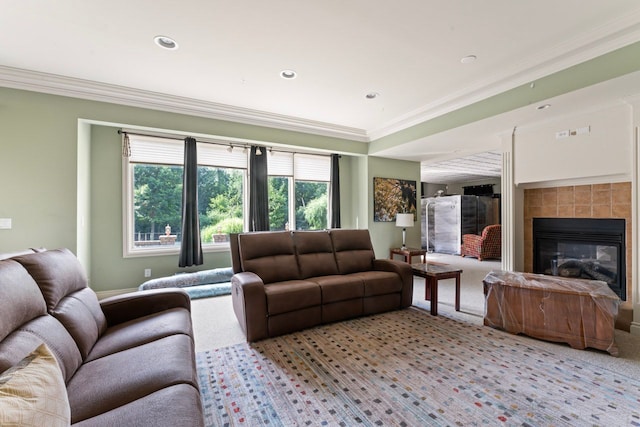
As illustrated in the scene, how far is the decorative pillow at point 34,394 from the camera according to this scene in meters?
0.68

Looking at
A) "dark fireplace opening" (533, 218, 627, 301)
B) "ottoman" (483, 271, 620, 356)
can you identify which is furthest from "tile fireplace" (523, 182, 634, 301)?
"ottoman" (483, 271, 620, 356)

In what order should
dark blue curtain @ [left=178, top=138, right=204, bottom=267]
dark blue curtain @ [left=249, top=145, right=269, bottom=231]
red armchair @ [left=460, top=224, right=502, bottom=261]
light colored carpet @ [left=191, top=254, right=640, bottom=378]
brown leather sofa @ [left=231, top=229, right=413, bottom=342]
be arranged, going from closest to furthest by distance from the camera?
light colored carpet @ [left=191, top=254, right=640, bottom=378] < brown leather sofa @ [left=231, top=229, right=413, bottom=342] < dark blue curtain @ [left=178, top=138, right=204, bottom=267] < dark blue curtain @ [left=249, top=145, right=269, bottom=231] < red armchair @ [left=460, top=224, right=502, bottom=261]

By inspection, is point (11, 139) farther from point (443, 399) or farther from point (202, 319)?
point (443, 399)

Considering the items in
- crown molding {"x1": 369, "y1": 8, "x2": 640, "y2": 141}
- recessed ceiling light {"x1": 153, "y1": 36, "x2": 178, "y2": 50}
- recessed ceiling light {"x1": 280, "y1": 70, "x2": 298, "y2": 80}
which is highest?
recessed ceiling light {"x1": 280, "y1": 70, "x2": 298, "y2": 80}

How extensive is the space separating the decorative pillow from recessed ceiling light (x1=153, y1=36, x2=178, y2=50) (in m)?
2.73

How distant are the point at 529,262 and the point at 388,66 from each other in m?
3.52

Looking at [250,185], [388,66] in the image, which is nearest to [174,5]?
[388,66]

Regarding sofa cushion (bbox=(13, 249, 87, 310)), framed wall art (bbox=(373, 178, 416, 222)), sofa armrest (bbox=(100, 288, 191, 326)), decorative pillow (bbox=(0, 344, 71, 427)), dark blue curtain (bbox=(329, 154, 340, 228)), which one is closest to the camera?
decorative pillow (bbox=(0, 344, 71, 427))

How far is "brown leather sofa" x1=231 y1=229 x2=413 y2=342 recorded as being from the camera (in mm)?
2724

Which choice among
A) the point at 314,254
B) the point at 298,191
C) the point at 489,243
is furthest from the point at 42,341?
the point at 489,243

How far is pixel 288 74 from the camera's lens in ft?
10.6

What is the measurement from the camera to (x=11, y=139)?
3.12m

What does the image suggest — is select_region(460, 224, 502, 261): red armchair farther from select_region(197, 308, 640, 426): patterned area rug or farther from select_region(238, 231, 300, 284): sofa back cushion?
select_region(238, 231, 300, 284): sofa back cushion

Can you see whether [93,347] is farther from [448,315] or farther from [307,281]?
[448,315]
